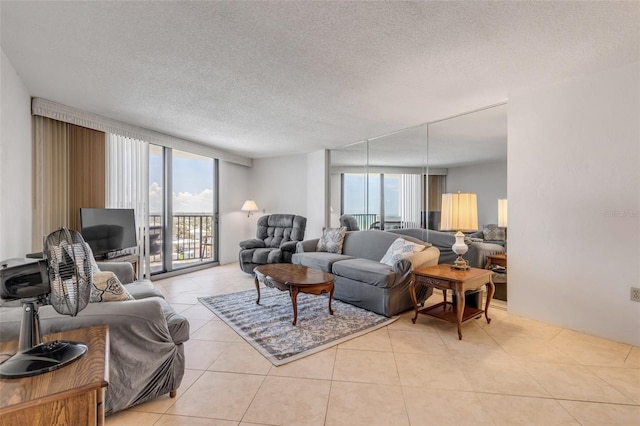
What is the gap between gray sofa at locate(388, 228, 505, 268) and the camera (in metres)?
3.54

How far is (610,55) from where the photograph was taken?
7.64 ft

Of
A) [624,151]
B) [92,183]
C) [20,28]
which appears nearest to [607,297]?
[624,151]

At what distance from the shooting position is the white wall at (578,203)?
2.50m

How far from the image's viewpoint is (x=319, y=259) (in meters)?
4.12

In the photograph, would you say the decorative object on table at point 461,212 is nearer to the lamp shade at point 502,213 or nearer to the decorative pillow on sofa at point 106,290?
the lamp shade at point 502,213

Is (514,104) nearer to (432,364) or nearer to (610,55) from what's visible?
(610,55)

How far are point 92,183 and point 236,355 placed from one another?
312 centimetres

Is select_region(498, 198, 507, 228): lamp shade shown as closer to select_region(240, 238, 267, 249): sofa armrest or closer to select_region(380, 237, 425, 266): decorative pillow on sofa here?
select_region(380, 237, 425, 266): decorative pillow on sofa

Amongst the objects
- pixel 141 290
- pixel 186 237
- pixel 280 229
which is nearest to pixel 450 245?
pixel 280 229

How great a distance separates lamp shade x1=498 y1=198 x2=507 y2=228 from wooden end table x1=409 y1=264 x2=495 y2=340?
2.28 feet

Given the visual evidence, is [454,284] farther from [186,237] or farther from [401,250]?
[186,237]

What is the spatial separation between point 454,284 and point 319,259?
1.90 meters

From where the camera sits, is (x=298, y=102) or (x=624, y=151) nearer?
(x=624, y=151)

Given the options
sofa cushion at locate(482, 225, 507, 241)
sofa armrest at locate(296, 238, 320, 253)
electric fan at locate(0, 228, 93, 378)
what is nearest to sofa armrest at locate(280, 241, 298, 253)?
sofa armrest at locate(296, 238, 320, 253)
